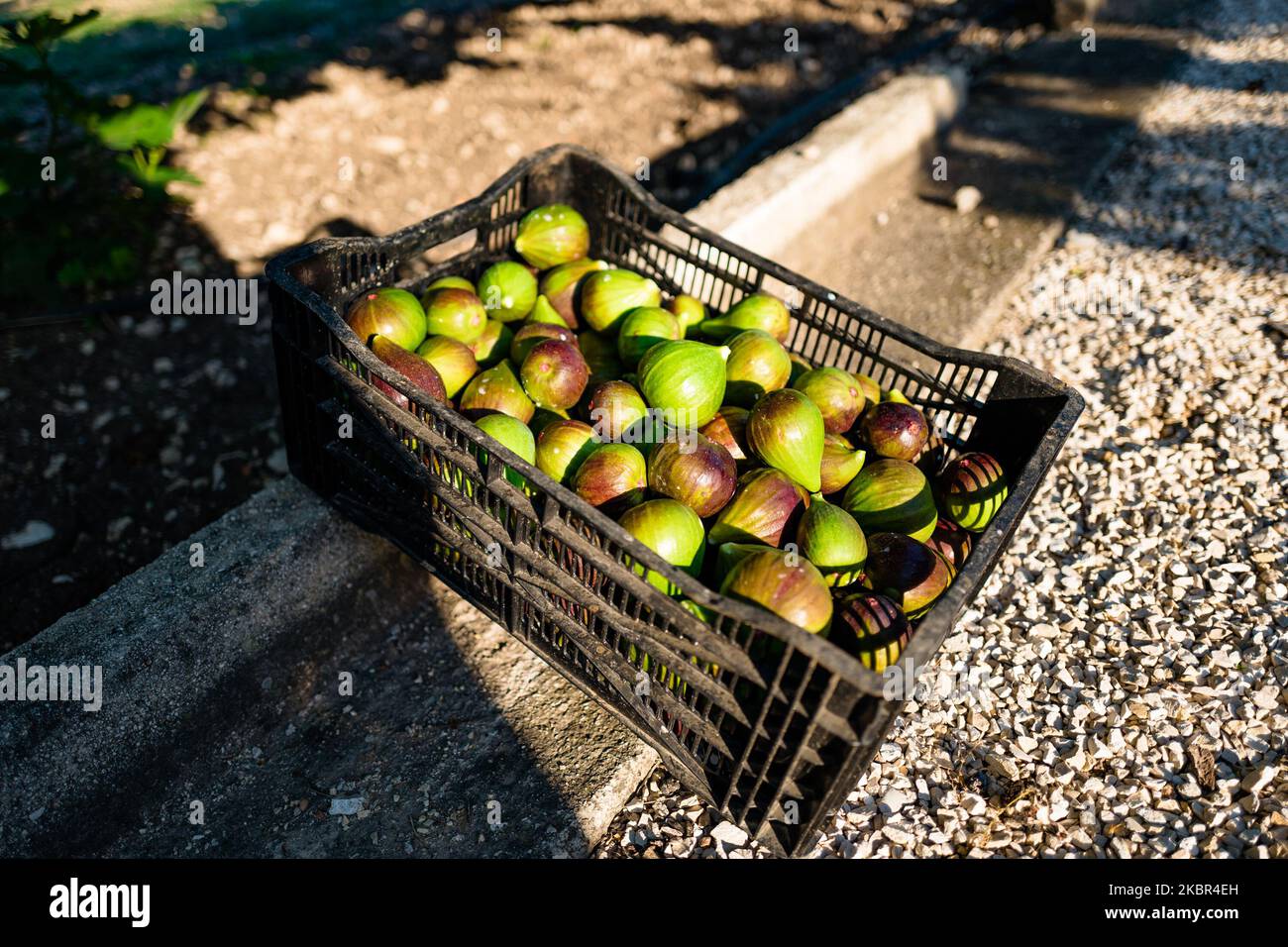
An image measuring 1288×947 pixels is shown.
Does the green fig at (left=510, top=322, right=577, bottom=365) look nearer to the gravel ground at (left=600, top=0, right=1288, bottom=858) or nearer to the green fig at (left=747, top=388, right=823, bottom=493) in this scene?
the green fig at (left=747, top=388, right=823, bottom=493)

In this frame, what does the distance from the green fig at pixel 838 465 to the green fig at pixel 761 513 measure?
242 mm

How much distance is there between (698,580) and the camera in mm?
2109

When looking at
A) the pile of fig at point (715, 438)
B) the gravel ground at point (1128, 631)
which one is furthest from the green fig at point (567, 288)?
the gravel ground at point (1128, 631)

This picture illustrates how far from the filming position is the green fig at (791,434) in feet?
8.52

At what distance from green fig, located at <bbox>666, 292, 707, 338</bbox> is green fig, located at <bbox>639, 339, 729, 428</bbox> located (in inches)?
21.9

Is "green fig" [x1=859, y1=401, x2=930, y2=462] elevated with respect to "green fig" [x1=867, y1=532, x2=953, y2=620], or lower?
elevated

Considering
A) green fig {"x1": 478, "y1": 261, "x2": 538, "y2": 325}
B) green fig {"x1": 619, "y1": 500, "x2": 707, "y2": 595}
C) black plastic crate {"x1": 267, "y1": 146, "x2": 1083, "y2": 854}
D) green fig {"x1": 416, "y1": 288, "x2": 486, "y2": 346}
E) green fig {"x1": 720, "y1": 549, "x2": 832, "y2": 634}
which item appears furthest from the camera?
green fig {"x1": 478, "y1": 261, "x2": 538, "y2": 325}

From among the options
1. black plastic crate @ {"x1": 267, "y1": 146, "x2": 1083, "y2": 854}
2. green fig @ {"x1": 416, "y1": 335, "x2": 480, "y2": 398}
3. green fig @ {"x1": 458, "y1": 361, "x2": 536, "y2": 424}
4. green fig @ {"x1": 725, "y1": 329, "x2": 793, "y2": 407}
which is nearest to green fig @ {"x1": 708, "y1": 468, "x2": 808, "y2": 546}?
black plastic crate @ {"x1": 267, "y1": 146, "x2": 1083, "y2": 854}

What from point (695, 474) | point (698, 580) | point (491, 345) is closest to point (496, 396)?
→ point (491, 345)

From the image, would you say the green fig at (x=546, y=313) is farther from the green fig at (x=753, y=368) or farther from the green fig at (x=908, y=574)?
the green fig at (x=908, y=574)

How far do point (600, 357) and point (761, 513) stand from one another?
1043 mm

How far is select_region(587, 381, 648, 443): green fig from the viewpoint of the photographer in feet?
8.96

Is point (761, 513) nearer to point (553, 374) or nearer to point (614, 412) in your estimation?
point (614, 412)

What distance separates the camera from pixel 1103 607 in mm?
3057
